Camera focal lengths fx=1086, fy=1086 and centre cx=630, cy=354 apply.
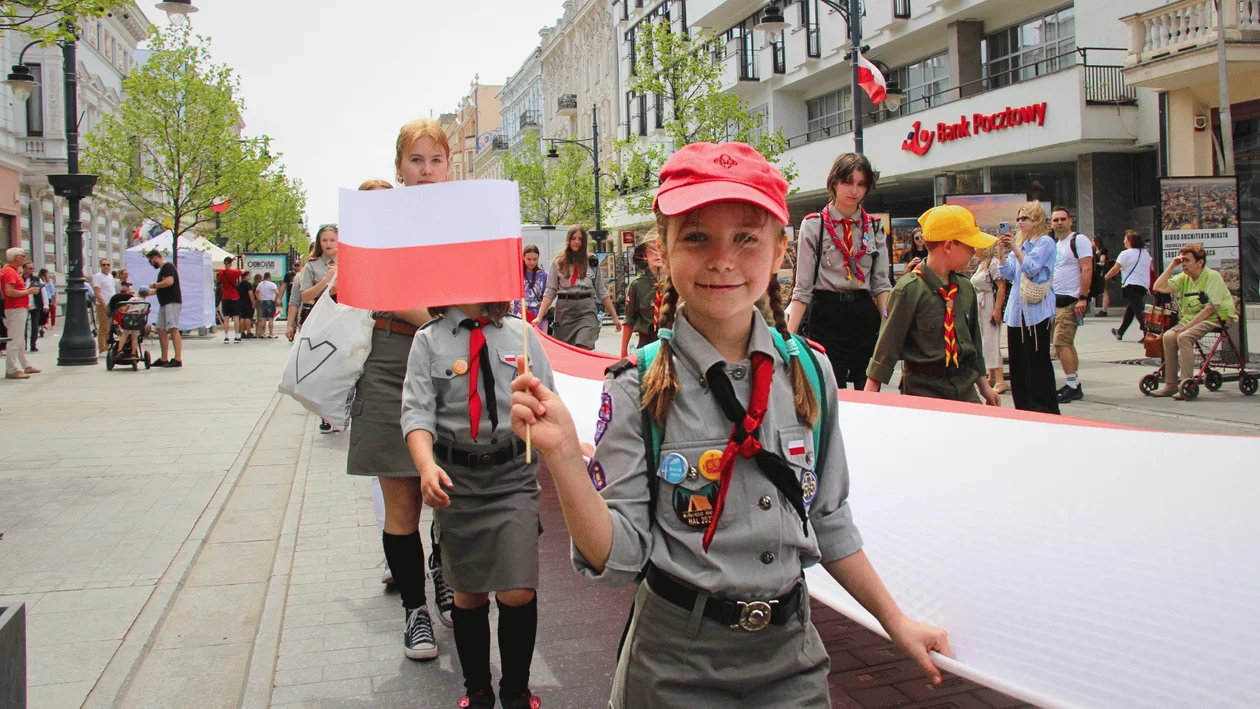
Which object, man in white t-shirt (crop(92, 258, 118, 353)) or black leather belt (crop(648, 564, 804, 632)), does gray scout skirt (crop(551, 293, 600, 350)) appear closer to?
black leather belt (crop(648, 564, 804, 632))

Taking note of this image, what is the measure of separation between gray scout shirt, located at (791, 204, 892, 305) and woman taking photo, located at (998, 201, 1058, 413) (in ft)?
7.48

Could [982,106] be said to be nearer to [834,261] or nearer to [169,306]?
[169,306]

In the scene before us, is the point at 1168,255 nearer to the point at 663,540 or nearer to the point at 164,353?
Result: the point at 663,540

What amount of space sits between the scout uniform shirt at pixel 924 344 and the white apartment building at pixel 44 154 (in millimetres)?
35033

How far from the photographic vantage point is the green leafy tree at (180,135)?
34.5 m

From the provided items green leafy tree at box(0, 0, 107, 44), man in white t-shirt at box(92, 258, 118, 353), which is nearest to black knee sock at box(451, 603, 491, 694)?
green leafy tree at box(0, 0, 107, 44)

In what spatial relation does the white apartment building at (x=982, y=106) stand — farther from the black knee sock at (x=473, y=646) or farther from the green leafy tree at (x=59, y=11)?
the black knee sock at (x=473, y=646)

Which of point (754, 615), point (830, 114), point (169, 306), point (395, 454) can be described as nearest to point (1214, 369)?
point (395, 454)

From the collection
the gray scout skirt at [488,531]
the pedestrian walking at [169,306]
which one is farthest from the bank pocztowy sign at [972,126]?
the gray scout skirt at [488,531]

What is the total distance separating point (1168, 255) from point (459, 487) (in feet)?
36.3

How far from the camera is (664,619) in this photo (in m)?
1.89

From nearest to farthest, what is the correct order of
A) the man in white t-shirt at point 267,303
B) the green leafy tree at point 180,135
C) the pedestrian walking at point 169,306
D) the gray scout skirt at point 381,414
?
the gray scout skirt at point 381,414, the pedestrian walking at point 169,306, the man in white t-shirt at point 267,303, the green leafy tree at point 180,135

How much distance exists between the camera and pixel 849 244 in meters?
6.27

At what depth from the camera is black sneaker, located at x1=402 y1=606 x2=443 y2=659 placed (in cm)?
410
